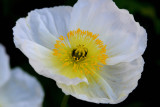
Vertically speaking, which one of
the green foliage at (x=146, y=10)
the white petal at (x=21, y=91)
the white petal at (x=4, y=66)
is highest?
the green foliage at (x=146, y=10)

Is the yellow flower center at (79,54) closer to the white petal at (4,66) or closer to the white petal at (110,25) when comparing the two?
the white petal at (110,25)

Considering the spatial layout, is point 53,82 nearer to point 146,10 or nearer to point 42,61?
point 42,61

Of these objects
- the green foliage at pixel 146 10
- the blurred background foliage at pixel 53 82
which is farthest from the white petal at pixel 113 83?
the green foliage at pixel 146 10

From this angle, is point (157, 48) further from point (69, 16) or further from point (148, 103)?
point (69, 16)

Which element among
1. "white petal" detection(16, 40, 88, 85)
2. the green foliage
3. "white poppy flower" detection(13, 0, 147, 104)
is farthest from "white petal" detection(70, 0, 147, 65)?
the green foliage

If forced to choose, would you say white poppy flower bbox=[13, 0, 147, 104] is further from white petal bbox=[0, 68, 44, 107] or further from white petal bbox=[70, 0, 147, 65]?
white petal bbox=[0, 68, 44, 107]

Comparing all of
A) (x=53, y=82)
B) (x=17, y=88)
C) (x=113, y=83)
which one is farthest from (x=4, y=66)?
(x=113, y=83)
